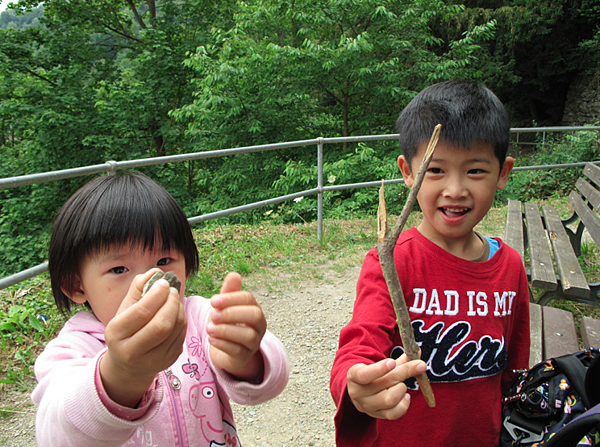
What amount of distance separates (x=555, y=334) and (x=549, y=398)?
1.07m

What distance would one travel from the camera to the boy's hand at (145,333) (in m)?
0.64

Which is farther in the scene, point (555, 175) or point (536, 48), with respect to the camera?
point (536, 48)

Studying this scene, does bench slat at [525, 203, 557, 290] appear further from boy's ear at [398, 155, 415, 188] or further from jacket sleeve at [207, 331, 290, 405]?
jacket sleeve at [207, 331, 290, 405]

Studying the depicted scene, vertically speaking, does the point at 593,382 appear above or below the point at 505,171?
below

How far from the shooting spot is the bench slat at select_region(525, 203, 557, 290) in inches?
96.8

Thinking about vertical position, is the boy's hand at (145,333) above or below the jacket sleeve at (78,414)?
above

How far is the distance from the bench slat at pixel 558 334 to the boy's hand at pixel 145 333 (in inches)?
67.5

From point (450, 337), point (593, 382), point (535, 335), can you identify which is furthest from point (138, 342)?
point (535, 335)

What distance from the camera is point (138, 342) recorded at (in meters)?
0.65

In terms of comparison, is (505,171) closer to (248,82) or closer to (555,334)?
(555,334)

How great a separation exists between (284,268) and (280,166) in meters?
4.57

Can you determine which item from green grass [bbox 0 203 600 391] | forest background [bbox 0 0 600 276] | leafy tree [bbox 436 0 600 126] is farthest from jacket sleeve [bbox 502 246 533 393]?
leafy tree [bbox 436 0 600 126]

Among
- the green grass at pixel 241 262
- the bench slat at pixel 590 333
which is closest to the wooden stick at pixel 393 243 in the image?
the bench slat at pixel 590 333

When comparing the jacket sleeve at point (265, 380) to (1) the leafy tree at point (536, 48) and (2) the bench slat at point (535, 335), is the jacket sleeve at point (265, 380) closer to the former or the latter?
(2) the bench slat at point (535, 335)
